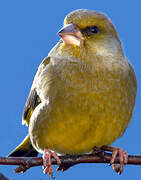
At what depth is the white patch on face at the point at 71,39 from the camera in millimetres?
3063

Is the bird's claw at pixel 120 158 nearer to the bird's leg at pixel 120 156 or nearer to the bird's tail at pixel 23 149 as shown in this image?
the bird's leg at pixel 120 156

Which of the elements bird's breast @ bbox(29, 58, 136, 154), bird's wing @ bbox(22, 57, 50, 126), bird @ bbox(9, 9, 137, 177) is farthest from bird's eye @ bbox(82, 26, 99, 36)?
bird's wing @ bbox(22, 57, 50, 126)

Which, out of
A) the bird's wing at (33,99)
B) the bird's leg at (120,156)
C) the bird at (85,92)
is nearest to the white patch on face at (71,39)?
the bird at (85,92)

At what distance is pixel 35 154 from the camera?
13.1 feet

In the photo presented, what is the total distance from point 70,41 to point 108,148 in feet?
3.22

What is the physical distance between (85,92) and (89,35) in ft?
1.57

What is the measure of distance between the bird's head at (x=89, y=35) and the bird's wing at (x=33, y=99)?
42 cm

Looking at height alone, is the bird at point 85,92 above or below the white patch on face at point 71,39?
below

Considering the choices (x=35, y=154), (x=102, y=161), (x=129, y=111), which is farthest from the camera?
(x=35, y=154)

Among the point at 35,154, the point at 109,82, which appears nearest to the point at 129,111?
the point at 109,82

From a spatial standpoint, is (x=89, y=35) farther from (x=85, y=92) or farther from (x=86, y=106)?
(x=86, y=106)

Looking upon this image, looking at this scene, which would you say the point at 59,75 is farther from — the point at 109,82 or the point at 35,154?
the point at 35,154

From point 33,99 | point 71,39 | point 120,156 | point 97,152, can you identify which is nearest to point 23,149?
point 33,99

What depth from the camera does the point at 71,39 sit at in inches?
121
